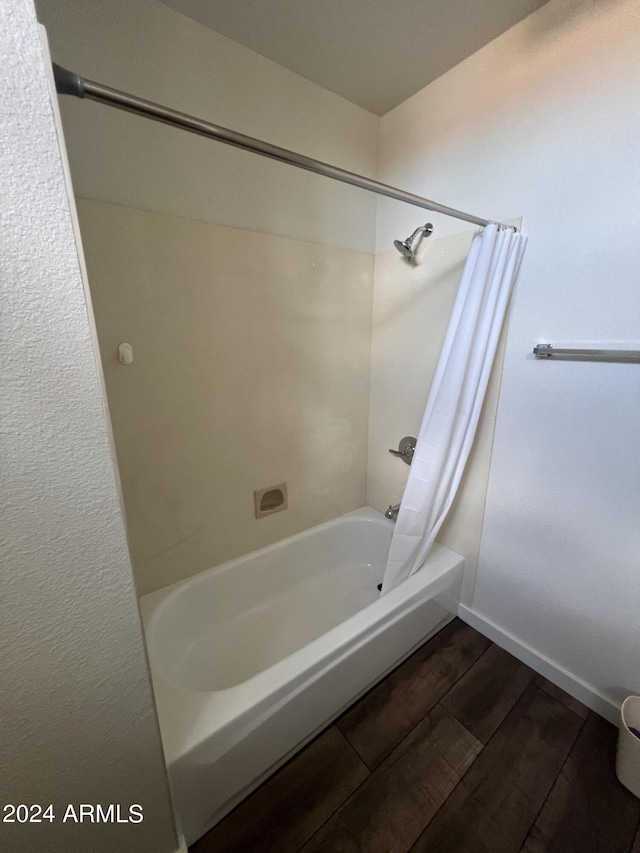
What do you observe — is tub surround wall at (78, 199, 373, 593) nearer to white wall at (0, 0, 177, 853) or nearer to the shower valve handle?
the shower valve handle

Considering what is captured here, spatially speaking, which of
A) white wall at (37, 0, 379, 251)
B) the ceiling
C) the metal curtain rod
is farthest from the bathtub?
the ceiling

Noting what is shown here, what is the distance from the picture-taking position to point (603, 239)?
104 cm

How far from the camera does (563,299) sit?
45.1 inches

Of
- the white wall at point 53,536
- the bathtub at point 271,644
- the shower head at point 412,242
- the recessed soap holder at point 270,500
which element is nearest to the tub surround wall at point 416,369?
the shower head at point 412,242

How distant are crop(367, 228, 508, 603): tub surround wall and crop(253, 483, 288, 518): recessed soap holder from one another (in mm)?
601

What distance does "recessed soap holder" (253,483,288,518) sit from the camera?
1623 mm

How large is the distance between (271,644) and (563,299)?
184cm

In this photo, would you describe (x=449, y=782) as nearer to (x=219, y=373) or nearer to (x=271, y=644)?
(x=271, y=644)

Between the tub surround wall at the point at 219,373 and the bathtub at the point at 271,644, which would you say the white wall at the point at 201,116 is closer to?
the tub surround wall at the point at 219,373

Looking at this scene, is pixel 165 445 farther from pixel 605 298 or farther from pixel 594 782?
pixel 594 782

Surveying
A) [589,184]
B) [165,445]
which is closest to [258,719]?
[165,445]

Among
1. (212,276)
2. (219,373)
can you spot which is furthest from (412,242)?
(219,373)

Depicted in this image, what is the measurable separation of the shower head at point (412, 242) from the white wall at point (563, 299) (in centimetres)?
8

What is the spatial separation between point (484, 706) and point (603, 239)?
171 cm
